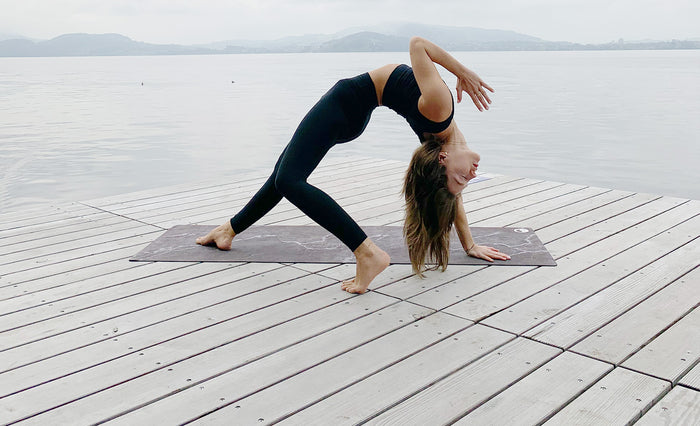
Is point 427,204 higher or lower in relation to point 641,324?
higher

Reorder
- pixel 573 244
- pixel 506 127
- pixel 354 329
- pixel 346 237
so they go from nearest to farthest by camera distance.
A: pixel 354 329, pixel 346 237, pixel 573 244, pixel 506 127

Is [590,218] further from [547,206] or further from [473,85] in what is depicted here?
[473,85]

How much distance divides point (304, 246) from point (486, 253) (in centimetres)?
87

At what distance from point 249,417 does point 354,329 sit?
0.62 meters


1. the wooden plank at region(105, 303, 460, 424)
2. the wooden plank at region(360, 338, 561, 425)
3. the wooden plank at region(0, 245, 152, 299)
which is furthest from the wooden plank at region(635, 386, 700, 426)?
the wooden plank at region(0, 245, 152, 299)

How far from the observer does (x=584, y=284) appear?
2.69 metres

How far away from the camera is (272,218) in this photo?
12.9 feet

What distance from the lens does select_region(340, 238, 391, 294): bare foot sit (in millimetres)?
2625

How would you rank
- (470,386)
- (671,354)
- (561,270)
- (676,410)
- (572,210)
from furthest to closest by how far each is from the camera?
(572,210), (561,270), (671,354), (470,386), (676,410)

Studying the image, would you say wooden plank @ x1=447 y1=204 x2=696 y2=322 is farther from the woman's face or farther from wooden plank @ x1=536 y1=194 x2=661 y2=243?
the woman's face

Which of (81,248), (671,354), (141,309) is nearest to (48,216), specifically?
(81,248)

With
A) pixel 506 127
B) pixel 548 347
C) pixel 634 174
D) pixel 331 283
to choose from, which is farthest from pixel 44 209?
pixel 506 127

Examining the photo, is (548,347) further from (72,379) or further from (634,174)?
(634,174)

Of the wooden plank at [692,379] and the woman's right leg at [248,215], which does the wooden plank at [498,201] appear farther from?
the wooden plank at [692,379]
